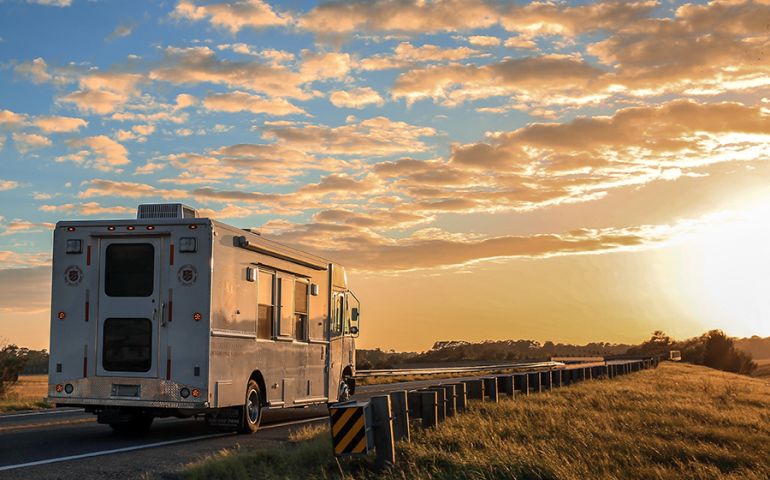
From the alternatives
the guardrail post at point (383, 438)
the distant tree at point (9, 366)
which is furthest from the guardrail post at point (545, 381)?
the distant tree at point (9, 366)

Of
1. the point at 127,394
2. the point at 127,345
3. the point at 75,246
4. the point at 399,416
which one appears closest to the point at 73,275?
the point at 75,246

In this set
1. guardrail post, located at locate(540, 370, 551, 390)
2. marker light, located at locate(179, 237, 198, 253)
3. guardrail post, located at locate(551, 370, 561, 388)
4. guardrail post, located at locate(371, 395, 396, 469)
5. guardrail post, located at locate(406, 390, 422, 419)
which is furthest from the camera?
guardrail post, located at locate(551, 370, 561, 388)

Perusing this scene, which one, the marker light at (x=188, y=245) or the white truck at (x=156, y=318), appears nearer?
the white truck at (x=156, y=318)

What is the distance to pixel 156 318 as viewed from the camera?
14.8 metres

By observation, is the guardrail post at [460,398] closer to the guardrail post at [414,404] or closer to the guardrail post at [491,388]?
the guardrail post at [414,404]

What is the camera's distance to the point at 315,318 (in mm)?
19406

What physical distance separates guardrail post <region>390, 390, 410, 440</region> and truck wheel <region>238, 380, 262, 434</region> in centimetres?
420

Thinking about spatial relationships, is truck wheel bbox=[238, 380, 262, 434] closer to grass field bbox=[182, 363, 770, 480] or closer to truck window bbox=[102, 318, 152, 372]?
truck window bbox=[102, 318, 152, 372]

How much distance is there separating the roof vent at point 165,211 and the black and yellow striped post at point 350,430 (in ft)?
18.5

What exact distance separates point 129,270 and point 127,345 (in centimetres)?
126

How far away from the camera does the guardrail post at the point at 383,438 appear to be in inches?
445

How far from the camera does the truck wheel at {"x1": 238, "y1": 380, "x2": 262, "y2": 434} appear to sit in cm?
1593

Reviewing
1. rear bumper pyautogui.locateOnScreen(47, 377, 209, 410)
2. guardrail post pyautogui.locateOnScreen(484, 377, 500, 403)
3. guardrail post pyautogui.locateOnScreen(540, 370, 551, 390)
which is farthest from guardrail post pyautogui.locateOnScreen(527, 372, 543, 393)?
rear bumper pyautogui.locateOnScreen(47, 377, 209, 410)

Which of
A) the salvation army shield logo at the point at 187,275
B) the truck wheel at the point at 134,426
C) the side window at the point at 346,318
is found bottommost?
the truck wheel at the point at 134,426
